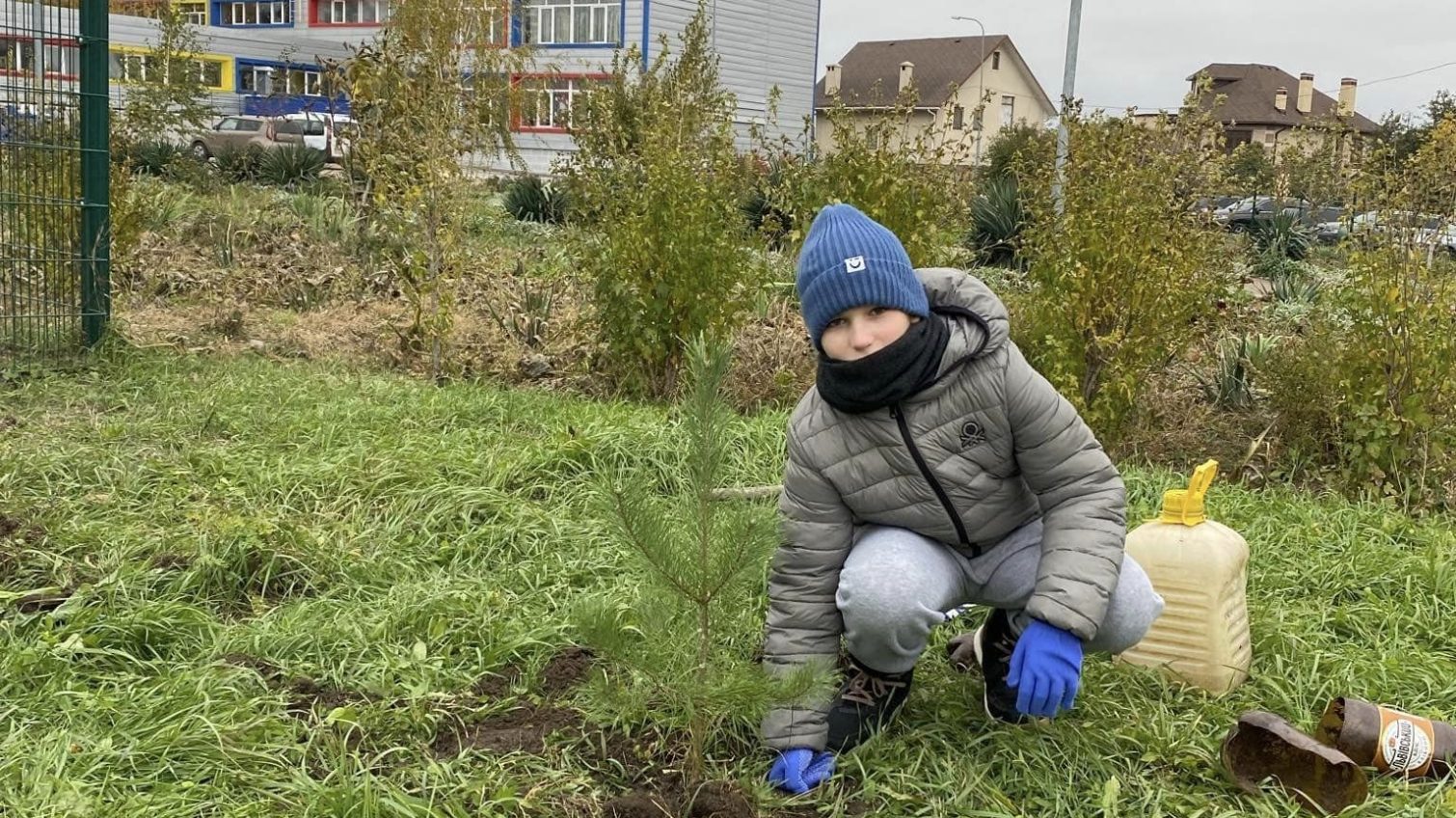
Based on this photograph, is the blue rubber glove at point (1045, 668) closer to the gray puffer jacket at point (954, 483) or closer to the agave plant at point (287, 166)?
the gray puffer jacket at point (954, 483)

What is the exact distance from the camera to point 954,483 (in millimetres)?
2320

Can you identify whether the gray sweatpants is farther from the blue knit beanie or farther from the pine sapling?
the blue knit beanie

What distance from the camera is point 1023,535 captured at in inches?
95.4

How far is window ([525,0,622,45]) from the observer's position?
29.1 metres

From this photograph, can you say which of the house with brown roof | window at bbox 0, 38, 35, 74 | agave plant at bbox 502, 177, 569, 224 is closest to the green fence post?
window at bbox 0, 38, 35, 74

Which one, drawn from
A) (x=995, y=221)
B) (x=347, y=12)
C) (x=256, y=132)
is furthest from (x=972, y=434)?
(x=347, y=12)

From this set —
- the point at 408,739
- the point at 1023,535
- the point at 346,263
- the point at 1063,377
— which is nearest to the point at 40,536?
the point at 408,739

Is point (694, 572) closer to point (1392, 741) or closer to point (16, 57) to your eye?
point (1392, 741)

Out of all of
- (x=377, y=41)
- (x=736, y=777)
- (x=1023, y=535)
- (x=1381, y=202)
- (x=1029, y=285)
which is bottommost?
(x=736, y=777)

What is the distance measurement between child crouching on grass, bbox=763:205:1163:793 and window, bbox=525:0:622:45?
2786cm

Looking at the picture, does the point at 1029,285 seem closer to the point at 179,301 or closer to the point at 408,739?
the point at 408,739

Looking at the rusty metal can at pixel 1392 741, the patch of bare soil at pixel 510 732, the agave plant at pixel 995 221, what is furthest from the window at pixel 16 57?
the agave plant at pixel 995 221

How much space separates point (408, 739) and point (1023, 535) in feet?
4.02

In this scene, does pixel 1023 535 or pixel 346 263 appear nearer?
pixel 1023 535
